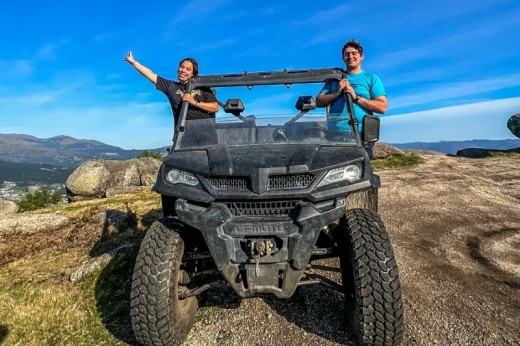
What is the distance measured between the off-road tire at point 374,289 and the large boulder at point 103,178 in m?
15.7

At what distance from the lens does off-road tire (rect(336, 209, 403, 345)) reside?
2.99m

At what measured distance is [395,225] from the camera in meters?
7.66

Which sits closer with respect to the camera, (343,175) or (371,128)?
(343,175)

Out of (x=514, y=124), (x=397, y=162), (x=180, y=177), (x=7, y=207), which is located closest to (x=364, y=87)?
(x=180, y=177)

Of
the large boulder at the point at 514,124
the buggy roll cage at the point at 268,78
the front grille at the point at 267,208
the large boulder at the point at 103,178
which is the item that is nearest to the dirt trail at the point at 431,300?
the front grille at the point at 267,208

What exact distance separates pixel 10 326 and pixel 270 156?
3459 mm

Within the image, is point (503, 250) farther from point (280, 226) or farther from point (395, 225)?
point (280, 226)

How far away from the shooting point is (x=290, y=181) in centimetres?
321

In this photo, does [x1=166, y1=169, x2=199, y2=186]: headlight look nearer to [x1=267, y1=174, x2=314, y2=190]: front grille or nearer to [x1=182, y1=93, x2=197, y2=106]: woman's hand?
[x1=267, y1=174, x2=314, y2=190]: front grille

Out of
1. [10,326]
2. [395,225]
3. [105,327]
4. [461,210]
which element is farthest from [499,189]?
[10,326]

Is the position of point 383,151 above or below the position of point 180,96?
below

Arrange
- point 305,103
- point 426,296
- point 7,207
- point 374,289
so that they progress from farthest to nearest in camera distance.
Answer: point 7,207 → point 305,103 → point 426,296 → point 374,289

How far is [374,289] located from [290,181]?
1.09 metres

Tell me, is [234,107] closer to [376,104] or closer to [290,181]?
[290,181]
